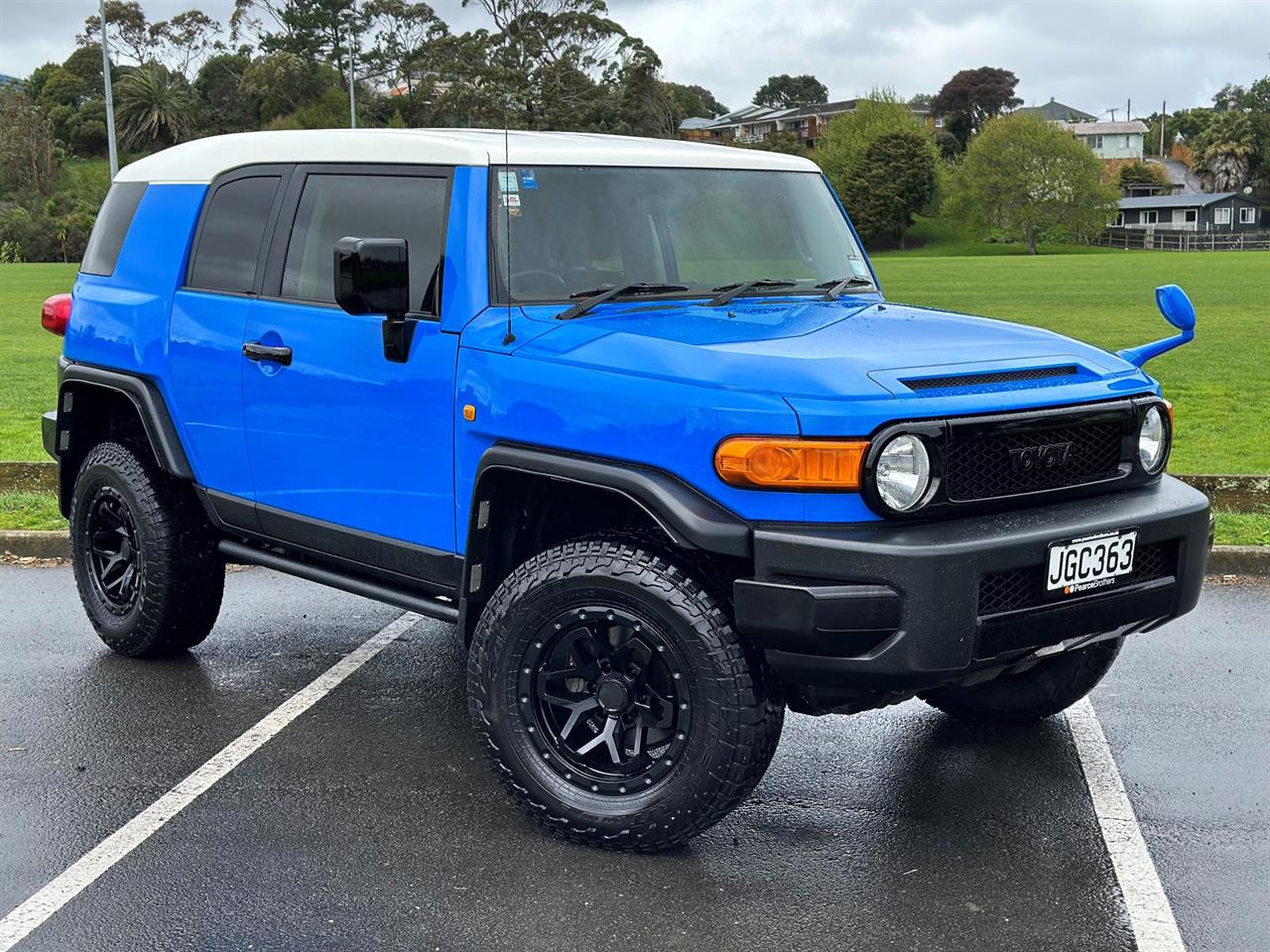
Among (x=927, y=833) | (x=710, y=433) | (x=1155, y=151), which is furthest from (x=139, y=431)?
(x=1155, y=151)

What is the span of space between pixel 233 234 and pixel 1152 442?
329 cm

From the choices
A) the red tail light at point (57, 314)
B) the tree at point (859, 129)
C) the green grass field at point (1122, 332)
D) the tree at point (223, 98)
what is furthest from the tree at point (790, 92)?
the red tail light at point (57, 314)

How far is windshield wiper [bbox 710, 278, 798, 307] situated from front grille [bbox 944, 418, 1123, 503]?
1143 millimetres

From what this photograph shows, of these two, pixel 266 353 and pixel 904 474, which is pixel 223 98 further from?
pixel 904 474

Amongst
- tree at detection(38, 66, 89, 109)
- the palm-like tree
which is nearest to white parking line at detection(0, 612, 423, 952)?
the palm-like tree

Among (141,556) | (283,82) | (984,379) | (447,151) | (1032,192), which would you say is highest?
(283,82)

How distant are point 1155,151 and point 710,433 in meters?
183

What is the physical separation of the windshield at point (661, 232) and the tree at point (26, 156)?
69215 mm

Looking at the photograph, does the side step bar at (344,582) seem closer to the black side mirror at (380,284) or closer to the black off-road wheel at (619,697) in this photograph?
the black off-road wheel at (619,697)

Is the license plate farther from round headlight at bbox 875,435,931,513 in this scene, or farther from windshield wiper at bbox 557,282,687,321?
windshield wiper at bbox 557,282,687,321

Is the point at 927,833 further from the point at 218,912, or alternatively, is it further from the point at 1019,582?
the point at 218,912

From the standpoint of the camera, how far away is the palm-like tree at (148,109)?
8388 cm

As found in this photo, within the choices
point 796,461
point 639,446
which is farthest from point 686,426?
point 796,461

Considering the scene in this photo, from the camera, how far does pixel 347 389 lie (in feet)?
15.0
